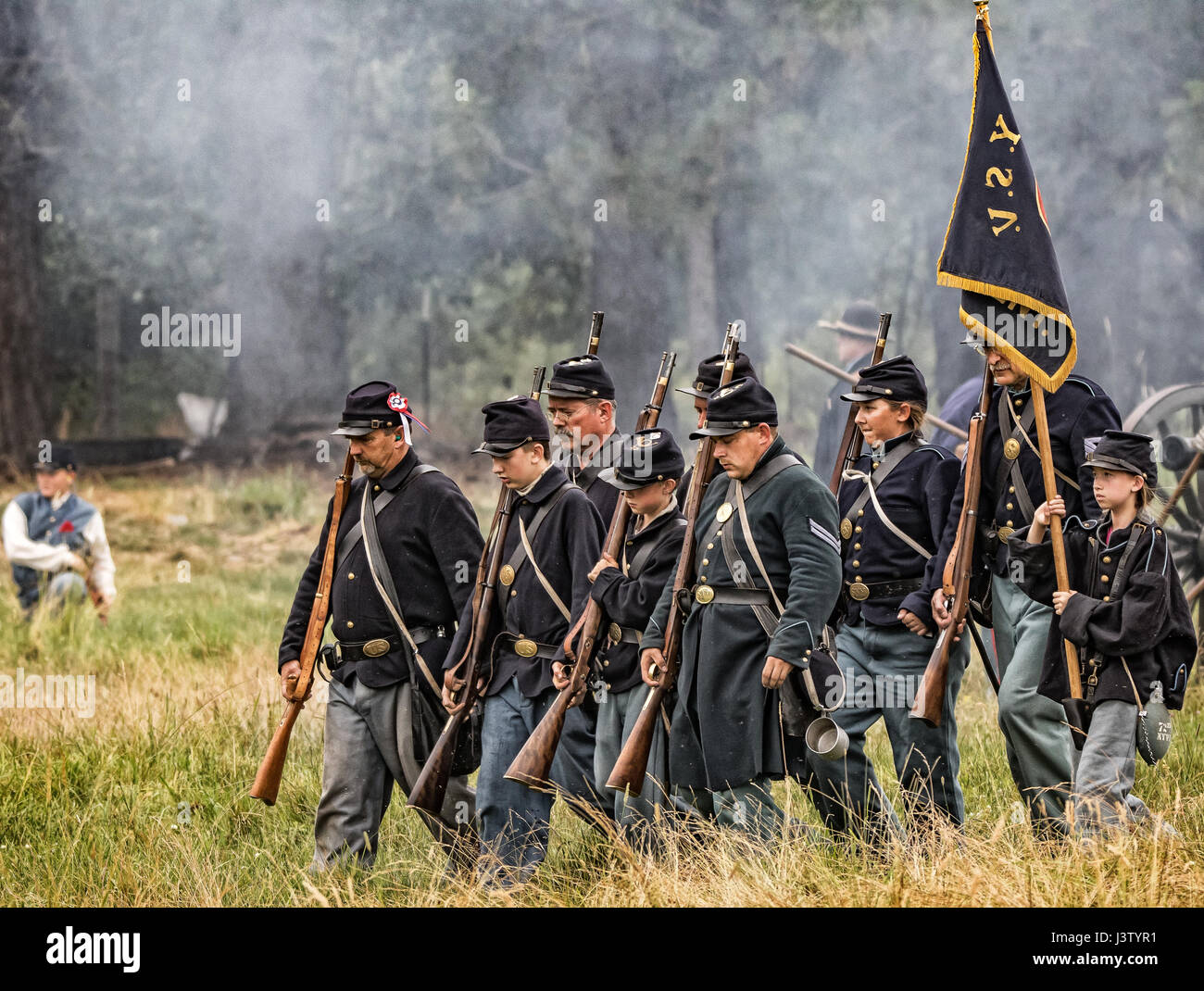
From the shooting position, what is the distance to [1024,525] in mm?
5086

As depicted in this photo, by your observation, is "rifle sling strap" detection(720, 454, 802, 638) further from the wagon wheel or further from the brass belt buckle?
the wagon wheel

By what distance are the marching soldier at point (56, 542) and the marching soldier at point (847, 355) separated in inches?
174

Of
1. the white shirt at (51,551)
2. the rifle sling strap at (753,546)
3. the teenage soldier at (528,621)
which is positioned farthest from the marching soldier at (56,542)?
the rifle sling strap at (753,546)

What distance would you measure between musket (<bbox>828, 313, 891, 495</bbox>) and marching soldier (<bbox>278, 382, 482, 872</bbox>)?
1496mm

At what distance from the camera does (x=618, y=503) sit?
5105 mm

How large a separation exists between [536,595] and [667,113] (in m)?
8.81

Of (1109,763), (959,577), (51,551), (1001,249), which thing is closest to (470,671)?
(959,577)

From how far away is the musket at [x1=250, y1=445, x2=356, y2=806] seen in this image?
5238 millimetres

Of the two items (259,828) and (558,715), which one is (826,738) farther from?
(259,828)

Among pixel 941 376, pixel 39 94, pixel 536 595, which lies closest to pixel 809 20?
pixel 941 376

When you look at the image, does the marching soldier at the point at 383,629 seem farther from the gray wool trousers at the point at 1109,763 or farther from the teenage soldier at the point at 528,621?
the gray wool trousers at the point at 1109,763

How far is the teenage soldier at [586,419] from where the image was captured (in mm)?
5457

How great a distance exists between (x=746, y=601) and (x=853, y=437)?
148 cm
